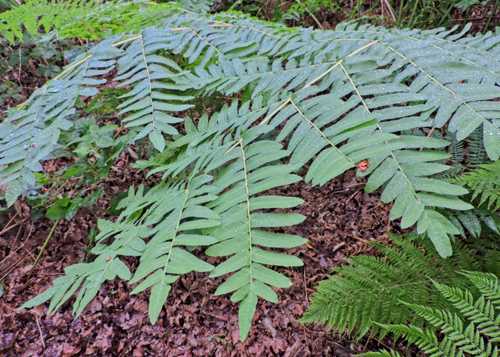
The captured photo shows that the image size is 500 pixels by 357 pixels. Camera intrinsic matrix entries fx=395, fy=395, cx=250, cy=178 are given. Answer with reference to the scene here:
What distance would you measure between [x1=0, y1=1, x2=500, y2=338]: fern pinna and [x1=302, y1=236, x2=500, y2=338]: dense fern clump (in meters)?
0.61

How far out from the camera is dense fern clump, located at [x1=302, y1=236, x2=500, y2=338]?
4.46 feet

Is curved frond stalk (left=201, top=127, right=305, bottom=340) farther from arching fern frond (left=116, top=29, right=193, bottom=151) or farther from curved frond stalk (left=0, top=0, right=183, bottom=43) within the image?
curved frond stalk (left=0, top=0, right=183, bottom=43)

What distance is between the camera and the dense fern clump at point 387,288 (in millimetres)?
1358

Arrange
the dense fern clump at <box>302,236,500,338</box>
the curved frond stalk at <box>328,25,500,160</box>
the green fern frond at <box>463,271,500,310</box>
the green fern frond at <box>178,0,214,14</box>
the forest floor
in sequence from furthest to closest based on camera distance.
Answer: the green fern frond at <box>178,0,214,14</box> → the forest floor → the dense fern clump at <box>302,236,500,338</box> → the green fern frond at <box>463,271,500,310</box> → the curved frond stalk at <box>328,25,500,160</box>

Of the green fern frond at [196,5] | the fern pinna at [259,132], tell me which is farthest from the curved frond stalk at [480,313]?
the green fern frond at [196,5]

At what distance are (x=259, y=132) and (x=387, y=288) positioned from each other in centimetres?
85

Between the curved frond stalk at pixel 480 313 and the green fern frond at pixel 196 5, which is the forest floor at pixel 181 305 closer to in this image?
the curved frond stalk at pixel 480 313

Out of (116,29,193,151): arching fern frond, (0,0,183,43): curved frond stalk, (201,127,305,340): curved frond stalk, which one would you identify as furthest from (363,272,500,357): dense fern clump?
(0,0,183,43): curved frond stalk

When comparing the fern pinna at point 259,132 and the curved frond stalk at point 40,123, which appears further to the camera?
the curved frond stalk at point 40,123

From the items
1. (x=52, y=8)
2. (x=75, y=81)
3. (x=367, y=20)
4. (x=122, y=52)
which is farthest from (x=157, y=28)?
(x=367, y=20)

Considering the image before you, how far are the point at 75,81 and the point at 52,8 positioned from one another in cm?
53

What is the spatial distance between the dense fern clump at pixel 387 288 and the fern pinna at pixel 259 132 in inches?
23.9

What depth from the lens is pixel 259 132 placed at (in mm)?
911

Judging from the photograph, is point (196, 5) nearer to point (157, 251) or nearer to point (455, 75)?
point (455, 75)
